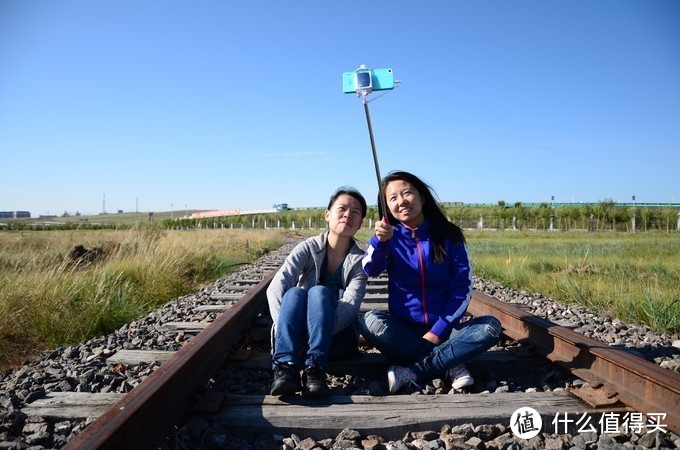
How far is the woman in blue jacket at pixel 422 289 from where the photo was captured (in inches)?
95.4

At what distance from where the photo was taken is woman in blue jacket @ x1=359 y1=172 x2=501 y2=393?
2424 millimetres

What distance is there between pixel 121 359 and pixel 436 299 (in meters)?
1.84

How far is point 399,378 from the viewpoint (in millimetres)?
2309

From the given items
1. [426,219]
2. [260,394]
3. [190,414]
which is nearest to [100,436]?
[190,414]

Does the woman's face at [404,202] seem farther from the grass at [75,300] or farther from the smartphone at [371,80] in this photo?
the grass at [75,300]

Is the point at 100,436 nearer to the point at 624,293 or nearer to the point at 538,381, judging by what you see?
the point at 538,381

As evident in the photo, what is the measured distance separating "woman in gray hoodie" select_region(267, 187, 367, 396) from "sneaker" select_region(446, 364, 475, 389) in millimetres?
576

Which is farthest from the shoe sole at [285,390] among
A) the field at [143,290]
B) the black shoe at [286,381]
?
the field at [143,290]

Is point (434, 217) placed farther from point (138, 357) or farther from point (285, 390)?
point (138, 357)

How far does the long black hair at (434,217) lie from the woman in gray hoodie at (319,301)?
0.21 meters

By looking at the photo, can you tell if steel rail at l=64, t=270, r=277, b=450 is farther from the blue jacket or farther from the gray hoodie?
the blue jacket

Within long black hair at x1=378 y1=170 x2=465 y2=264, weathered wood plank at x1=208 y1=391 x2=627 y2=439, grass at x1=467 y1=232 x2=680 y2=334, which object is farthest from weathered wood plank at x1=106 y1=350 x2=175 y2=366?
grass at x1=467 y1=232 x2=680 y2=334

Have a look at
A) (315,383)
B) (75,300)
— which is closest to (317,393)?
(315,383)

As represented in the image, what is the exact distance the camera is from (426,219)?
2.76m
